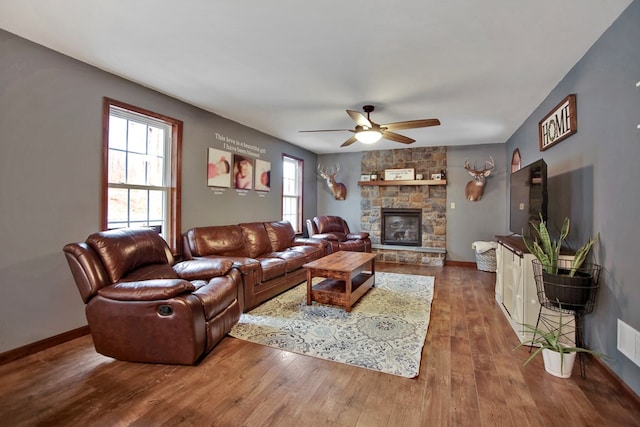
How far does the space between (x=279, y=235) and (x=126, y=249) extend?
2.53 m

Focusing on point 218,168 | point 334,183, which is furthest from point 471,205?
point 218,168

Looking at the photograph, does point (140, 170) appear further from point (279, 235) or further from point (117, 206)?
point (279, 235)

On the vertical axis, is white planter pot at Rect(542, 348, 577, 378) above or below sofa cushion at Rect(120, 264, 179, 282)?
below


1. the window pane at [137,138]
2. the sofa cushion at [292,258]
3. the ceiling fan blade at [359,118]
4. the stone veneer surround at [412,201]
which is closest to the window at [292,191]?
the stone veneer surround at [412,201]

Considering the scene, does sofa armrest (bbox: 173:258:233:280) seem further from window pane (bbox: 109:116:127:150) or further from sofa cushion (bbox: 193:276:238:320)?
window pane (bbox: 109:116:127:150)

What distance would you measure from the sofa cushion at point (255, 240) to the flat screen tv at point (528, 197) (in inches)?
129

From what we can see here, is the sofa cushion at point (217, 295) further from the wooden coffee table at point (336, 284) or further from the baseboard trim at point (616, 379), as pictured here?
the baseboard trim at point (616, 379)

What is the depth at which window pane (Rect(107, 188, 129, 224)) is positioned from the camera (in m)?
3.04

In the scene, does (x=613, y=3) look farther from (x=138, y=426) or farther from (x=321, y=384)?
(x=138, y=426)

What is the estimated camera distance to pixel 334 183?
6922 millimetres

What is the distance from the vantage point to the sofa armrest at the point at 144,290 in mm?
2102

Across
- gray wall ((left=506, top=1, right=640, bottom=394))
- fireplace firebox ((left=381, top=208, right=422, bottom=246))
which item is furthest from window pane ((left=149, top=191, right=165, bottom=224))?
fireplace firebox ((left=381, top=208, right=422, bottom=246))

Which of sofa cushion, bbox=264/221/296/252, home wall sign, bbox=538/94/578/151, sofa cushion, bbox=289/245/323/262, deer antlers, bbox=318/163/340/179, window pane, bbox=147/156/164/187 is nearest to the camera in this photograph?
home wall sign, bbox=538/94/578/151

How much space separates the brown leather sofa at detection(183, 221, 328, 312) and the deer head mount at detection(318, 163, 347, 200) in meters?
2.31
